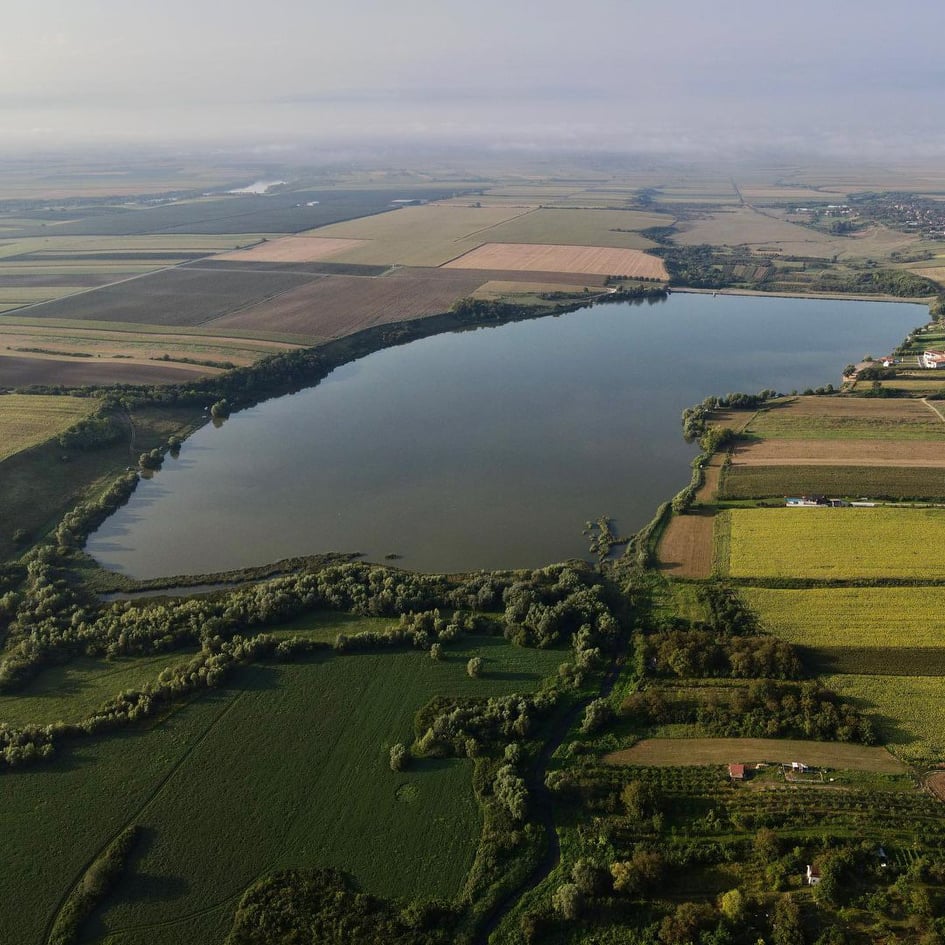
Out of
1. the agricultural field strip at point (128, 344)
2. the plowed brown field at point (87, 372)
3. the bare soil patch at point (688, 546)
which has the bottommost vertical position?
the bare soil patch at point (688, 546)

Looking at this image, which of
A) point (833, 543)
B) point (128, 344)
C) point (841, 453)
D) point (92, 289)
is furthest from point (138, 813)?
point (92, 289)

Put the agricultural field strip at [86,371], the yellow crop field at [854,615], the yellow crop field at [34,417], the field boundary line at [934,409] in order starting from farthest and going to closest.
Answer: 1. the agricultural field strip at [86,371]
2. the field boundary line at [934,409]
3. the yellow crop field at [34,417]
4. the yellow crop field at [854,615]

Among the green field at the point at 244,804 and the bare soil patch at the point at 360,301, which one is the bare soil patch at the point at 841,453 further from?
the bare soil patch at the point at 360,301

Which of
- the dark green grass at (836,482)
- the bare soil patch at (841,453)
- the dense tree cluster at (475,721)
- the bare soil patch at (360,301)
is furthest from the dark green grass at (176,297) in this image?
the dense tree cluster at (475,721)

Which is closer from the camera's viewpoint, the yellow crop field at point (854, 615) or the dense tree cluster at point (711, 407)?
Result: the yellow crop field at point (854, 615)

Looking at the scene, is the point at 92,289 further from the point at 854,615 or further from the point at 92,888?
the point at 854,615

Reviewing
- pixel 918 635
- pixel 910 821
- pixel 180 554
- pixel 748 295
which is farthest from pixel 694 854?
pixel 748 295
